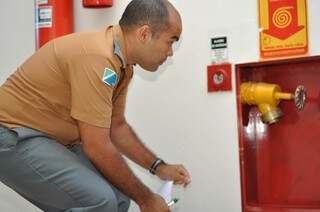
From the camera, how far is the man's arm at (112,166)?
4.48ft

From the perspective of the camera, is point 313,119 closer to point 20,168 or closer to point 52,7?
point 20,168

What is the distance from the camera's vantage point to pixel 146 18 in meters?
1.48

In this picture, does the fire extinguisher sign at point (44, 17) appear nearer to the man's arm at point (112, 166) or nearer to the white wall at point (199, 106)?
the white wall at point (199, 106)

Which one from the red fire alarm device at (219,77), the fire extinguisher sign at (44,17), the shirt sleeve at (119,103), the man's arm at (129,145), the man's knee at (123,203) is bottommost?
the man's knee at (123,203)

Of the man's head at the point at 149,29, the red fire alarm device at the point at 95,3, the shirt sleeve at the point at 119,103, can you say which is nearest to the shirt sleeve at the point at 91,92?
the man's head at the point at 149,29

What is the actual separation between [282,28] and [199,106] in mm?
409

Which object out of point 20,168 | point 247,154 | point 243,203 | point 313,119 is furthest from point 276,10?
point 20,168

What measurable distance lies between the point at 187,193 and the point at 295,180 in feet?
1.29

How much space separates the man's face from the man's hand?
332 millimetres

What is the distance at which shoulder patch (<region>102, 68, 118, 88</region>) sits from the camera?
137cm

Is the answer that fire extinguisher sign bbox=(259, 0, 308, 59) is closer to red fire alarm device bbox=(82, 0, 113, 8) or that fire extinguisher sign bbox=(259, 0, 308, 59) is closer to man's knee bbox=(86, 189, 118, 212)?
red fire alarm device bbox=(82, 0, 113, 8)

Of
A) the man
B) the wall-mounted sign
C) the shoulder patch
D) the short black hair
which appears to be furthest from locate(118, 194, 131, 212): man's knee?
the wall-mounted sign

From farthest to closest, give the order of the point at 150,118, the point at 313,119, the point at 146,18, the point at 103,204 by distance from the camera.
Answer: the point at 150,118, the point at 313,119, the point at 146,18, the point at 103,204

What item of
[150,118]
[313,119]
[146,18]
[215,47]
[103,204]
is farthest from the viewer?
[150,118]
